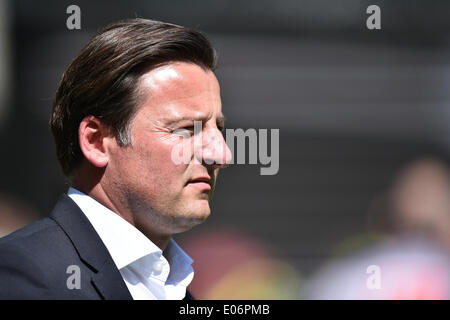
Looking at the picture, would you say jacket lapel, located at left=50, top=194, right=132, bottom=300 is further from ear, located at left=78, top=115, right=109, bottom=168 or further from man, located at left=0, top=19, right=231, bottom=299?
ear, located at left=78, top=115, right=109, bottom=168

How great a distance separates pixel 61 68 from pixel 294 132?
2.91 m

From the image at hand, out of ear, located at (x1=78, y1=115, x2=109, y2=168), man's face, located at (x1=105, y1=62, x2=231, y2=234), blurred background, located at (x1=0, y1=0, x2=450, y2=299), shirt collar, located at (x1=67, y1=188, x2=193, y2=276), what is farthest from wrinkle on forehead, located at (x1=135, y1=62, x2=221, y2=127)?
blurred background, located at (x1=0, y1=0, x2=450, y2=299)

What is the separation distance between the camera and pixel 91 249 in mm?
1976

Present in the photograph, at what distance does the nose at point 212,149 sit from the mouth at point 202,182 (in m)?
0.05

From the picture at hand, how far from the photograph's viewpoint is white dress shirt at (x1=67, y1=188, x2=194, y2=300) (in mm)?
2035

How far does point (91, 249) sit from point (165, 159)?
0.36m

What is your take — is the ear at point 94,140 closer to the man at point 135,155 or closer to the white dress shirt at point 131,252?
the man at point 135,155

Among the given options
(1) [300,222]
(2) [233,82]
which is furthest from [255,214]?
(2) [233,82]

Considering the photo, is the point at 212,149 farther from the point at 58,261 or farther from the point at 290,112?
the point at 290,112

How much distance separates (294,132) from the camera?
8.08 meters

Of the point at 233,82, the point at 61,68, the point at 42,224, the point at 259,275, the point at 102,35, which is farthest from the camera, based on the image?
the point at 233,82

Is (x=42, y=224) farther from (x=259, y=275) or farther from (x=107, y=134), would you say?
(x=259, y=275)

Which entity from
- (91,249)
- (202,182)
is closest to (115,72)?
(202,182)

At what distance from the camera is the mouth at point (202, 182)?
6.88 ft
